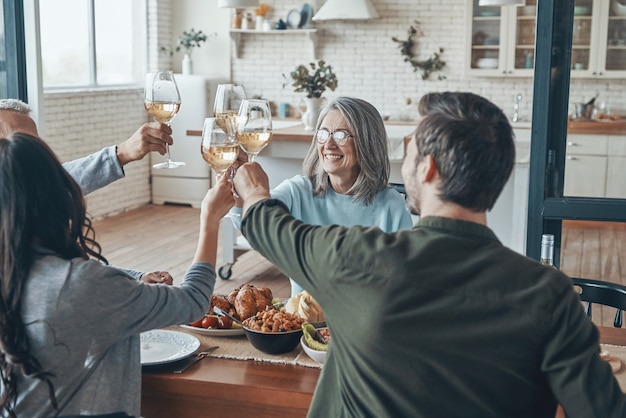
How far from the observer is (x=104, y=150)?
7.55 feet

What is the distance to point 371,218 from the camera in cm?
265

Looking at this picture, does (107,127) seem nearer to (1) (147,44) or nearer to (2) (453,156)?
(1) (147,44)

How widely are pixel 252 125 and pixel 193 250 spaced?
476 cm

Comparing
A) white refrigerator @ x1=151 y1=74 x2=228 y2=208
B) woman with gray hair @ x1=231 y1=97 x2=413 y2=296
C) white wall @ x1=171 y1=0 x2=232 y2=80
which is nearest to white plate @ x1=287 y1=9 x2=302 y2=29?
white wall @ x1=171 y1=0 x2=232 y2=80

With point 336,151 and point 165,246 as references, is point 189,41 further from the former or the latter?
point 336,151

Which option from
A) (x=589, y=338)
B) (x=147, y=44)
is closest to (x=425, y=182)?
(x=589, y=338)

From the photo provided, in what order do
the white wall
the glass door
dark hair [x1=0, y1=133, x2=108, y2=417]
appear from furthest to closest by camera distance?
the white wall → the glass door → dark hair [x1=0, y1=133, x2=108, y2=417]

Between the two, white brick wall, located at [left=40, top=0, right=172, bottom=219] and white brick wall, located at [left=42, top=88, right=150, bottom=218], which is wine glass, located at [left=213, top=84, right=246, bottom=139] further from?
white brick wall, located at [left=42, top=88, right=150, bottom=218]

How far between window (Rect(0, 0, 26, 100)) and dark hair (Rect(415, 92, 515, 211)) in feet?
9.09

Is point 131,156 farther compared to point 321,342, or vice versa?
point 131,156

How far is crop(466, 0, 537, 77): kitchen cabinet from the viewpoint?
7.92 meters

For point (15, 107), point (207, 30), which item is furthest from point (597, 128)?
point (207, 30)

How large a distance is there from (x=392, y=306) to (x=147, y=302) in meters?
0.51

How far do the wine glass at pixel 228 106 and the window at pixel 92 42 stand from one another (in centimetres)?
514
